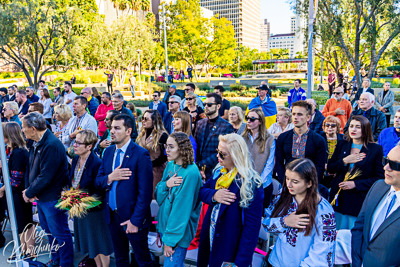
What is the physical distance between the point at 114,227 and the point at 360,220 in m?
2.55

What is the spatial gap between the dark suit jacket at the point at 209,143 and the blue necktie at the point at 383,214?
2529 millimetres

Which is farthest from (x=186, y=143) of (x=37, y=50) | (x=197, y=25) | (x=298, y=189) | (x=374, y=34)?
(x=197, y=25)

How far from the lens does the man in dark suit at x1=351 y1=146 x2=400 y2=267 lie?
2.10 metres

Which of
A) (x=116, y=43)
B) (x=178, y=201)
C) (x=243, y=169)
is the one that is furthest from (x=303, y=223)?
(x=116, y=43)

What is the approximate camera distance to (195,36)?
3869 centimetres

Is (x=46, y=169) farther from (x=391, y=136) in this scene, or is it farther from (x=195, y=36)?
(x=195, y=36)

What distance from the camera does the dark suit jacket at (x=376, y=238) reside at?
209 centimetres

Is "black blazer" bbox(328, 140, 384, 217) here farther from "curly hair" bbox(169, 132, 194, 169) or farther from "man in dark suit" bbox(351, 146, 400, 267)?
"curly hair" bbox(169, 132, 194, 169)

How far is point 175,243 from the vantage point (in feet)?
9.67

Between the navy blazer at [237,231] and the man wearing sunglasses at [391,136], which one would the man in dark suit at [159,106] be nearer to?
the man wearing sunglasses at [391,136]

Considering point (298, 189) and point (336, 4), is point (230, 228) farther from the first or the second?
point (336, 4)

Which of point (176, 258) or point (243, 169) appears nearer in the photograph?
point (243, 169)

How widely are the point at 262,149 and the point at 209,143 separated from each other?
2.89ft

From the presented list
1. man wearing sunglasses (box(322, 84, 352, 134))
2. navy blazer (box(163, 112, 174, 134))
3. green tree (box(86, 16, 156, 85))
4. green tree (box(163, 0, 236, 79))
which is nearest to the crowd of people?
navy blazer (box(163, 112, 174, 134))
